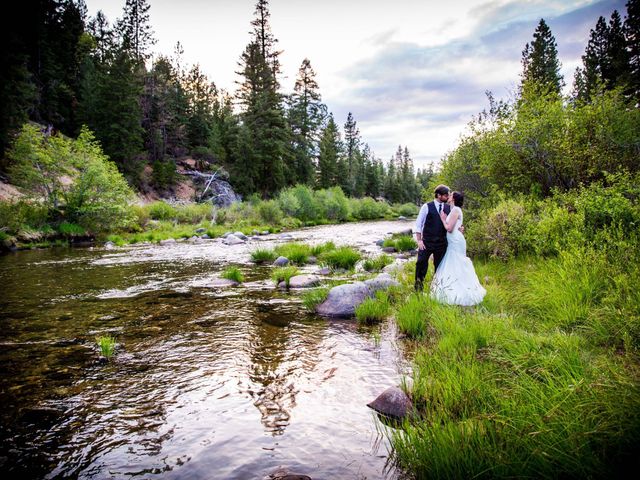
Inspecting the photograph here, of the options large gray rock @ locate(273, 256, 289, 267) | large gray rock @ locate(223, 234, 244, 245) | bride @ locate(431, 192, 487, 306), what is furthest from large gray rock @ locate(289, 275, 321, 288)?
large gray rock @ locate(223, 234, 244, 245)

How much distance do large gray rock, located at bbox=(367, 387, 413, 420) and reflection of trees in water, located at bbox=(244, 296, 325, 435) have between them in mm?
952

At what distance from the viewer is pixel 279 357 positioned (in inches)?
203

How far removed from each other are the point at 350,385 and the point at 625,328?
3079mm

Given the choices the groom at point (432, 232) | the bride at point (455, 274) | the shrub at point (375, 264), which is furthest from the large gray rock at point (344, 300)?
the shrub at point (375, 264)

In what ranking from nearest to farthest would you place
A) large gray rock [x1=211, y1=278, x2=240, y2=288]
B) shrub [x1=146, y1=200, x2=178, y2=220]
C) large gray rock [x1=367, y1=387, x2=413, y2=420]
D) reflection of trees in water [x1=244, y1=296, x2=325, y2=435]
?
large gray rock [x1=367, y1=387, x2=413, y2=420]
reflection of trees in water [x1=244, y1=296, x2=325, y2=435]
large gray rock [x1=211, y1=278, x2=240, y2=288]
shrub [x1=146, y1=200, x2=178, y2=220]

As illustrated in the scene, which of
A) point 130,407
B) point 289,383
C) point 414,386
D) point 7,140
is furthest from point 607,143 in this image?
point 7,140

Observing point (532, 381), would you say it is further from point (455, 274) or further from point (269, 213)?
point (269, 213)

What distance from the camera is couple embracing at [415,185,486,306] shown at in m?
6.49

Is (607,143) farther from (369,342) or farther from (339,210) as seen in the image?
(339,210)

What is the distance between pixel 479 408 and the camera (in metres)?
2.98

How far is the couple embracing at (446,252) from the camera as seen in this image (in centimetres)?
649

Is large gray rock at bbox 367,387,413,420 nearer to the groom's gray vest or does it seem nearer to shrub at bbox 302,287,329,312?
shrub at bbox 302,287,329,312

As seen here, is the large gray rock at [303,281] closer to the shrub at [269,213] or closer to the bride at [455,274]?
the bride at [455,274]

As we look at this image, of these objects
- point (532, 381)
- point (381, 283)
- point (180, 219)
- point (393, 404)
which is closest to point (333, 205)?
point (180, 219)
